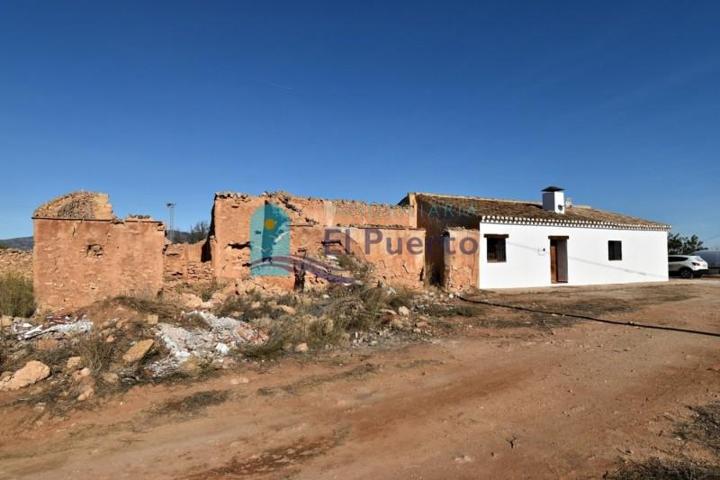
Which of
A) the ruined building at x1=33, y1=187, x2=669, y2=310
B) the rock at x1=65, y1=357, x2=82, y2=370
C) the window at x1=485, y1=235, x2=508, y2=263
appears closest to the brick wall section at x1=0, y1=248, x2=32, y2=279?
the ruined building at x1=33, y1=187, x2=669, y2=310

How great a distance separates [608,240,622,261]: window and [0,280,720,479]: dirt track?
51.2 ft

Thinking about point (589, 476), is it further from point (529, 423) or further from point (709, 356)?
point (709, 356)

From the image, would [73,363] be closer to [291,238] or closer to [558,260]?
[291,238]

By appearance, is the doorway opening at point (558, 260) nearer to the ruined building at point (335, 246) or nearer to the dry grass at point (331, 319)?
the ruined building at point (335, 246)

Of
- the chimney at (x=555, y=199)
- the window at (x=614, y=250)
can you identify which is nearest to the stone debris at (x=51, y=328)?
the chimney at (x=555, y=199)

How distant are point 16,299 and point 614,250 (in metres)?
23.7

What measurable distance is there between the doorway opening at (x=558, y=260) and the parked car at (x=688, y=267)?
41.0 feet

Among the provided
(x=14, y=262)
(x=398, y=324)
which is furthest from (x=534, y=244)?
(x=14, y=262)

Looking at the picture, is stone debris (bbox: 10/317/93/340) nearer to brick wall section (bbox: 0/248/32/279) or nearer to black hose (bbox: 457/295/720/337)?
brick wall section (bbox: 0/248/32/279)

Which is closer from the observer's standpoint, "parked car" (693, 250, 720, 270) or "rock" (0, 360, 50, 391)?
"rock" (0, 360, 50, 391)

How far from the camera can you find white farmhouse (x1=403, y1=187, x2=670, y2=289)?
16609 millimetres

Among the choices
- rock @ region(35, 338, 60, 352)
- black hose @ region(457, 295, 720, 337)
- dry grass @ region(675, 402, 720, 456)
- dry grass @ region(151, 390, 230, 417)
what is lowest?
dry grass @ region(151, 390, 230, 417)

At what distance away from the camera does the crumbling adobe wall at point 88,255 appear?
956 centimetres

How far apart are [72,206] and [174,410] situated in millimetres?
8006
